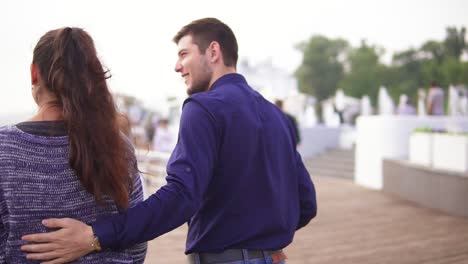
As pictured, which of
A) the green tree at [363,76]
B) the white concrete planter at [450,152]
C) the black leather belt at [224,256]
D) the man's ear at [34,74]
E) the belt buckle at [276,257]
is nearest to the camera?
the man's ear at [34,74]

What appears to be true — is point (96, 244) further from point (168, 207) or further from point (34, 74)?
point (34, 74)

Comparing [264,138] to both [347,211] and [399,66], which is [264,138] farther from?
[399,66]

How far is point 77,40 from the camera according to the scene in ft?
5.15

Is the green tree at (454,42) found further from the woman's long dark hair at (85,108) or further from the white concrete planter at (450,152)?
the woman's long dark hair at (85,108)

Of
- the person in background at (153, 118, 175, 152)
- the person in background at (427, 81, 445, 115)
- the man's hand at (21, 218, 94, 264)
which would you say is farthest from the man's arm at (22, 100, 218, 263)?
the person in background at (427, 81, 445, 115)

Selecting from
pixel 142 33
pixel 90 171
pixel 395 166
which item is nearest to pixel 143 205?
pixel 90 171

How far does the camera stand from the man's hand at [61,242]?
58.2 inches

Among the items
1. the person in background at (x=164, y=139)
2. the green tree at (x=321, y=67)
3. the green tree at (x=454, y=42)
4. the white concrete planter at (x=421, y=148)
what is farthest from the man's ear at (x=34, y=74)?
the green tree at (x=454, y=42)

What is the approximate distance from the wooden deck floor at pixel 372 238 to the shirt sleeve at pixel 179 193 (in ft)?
12.6

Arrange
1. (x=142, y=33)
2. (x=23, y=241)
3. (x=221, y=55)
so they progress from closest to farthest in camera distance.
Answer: (x=23, y=241)
(x=221, y=55)
(x=142, y=33)

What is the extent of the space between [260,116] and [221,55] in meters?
0.29

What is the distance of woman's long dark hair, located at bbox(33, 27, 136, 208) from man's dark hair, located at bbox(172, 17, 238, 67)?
22.6 inches

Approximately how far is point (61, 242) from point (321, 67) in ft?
202

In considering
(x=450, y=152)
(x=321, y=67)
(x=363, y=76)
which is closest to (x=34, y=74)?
(x=450, y=152)
